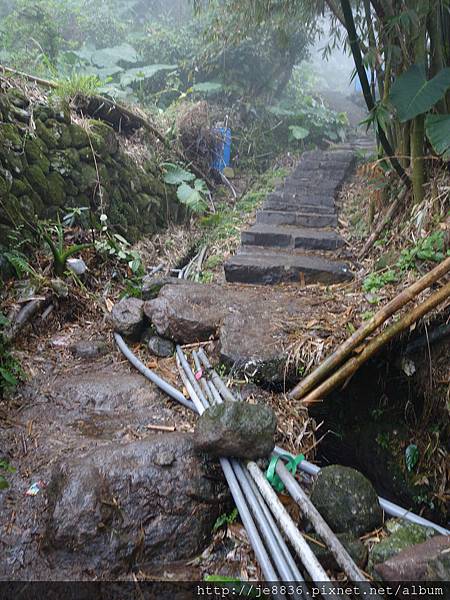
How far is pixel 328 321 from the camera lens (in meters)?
2.72

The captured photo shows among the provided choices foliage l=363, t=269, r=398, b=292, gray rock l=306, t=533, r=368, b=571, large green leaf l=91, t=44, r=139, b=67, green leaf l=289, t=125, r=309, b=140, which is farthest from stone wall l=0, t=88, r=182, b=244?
large green leaf l=91, t=44, r=139, b=67

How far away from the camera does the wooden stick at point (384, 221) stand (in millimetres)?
3506

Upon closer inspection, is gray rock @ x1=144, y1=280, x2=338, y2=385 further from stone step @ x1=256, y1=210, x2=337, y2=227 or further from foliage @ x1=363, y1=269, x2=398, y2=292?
stone step @ x1=256, y1=210, x2=337, y2=227

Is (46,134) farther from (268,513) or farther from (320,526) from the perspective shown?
(320,526)

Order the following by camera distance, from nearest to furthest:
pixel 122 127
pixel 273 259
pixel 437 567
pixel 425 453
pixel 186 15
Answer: pixel 437 567
pixel 425 453
pixel 273 259
pixel 122 127
pixel 186 15

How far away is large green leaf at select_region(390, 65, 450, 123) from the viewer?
2.79m

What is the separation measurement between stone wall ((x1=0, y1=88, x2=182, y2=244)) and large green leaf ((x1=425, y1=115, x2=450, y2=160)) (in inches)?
118

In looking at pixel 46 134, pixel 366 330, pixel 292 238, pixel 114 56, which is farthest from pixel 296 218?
Answer: pixel 114 56

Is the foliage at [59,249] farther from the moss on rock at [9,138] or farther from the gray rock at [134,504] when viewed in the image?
the gray rock at [134,504]

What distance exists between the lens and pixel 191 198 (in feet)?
17.3

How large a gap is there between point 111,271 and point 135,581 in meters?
2.80

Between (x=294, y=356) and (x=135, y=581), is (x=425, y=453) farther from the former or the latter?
(x=135, y=581)

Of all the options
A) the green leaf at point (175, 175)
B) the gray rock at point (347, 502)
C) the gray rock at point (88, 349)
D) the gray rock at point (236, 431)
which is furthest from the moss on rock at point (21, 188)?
the gray rock at point (347, 502)

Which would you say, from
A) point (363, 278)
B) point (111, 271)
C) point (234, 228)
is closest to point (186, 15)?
point (234, 228)
